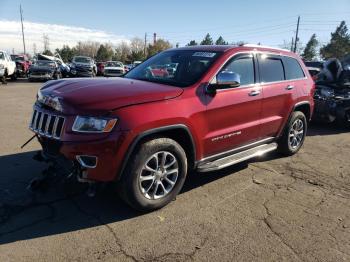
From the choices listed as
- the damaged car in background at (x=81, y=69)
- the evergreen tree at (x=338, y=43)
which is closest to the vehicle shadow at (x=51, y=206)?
the damaged car in background at (x=81, y=69)

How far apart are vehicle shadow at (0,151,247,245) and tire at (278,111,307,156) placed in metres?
1.93

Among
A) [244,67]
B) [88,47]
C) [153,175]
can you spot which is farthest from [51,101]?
[88,47]

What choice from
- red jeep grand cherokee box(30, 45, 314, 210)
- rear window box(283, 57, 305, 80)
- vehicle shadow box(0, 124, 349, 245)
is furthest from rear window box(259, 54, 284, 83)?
vehicle shadow box(0, 124, 349, 245)

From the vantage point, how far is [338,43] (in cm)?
6962

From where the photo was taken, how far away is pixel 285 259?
324 centimetres

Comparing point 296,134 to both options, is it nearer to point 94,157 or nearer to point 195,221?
point 195,221

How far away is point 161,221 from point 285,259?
1.31 metres

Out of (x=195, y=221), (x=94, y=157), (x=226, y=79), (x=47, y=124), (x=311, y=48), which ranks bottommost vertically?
(x=195, y=221)

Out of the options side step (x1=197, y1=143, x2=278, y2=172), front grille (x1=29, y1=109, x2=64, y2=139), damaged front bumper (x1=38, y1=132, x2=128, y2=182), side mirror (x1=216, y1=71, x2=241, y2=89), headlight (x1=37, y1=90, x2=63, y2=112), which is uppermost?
side mirror (x1=216, y1=71, x2=241, y2=89)

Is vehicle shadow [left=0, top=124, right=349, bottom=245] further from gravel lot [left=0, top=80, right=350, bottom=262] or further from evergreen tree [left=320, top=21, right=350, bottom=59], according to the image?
evergreen tree [left=320, top=21, right=350, bottom=59]

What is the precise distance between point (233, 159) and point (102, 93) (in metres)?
2.06

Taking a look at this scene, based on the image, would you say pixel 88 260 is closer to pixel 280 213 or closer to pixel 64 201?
pixel 64 201

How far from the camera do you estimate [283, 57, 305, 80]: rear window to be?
608 cm

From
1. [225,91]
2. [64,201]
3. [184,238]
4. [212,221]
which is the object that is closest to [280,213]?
[212,221]
